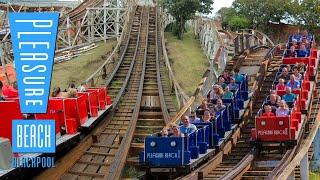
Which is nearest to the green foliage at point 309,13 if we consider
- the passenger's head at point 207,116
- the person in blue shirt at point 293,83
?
the person in blue shirt at point 293,83

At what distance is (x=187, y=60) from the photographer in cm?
3030

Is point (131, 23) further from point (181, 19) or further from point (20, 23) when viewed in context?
point (20, 23)

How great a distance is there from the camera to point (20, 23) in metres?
11.2

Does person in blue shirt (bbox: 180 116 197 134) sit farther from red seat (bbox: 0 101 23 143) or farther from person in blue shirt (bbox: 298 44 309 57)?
person in blue shirt (bbox: 298 44 309 57)

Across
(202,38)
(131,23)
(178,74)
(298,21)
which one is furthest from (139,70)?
(298,21)

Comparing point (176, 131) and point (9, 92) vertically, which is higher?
point (9, 92)

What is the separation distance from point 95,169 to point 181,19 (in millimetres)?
25547

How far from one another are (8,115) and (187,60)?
19.4m

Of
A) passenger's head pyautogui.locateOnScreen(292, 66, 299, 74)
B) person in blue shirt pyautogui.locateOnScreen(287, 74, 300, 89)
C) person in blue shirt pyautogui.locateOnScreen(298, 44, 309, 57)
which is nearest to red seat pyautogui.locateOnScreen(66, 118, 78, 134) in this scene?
person in blue shirt pyautogui.locateOnScreen(287, 74, 300, 89)

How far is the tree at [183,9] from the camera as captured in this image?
37906mm

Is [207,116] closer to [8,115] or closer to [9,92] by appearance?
[9,92]

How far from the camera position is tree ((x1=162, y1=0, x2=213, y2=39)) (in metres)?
37.9

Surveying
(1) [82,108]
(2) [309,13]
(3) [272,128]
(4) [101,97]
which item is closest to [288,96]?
(3) [272,128]

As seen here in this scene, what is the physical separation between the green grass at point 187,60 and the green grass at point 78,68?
11.8 ft
